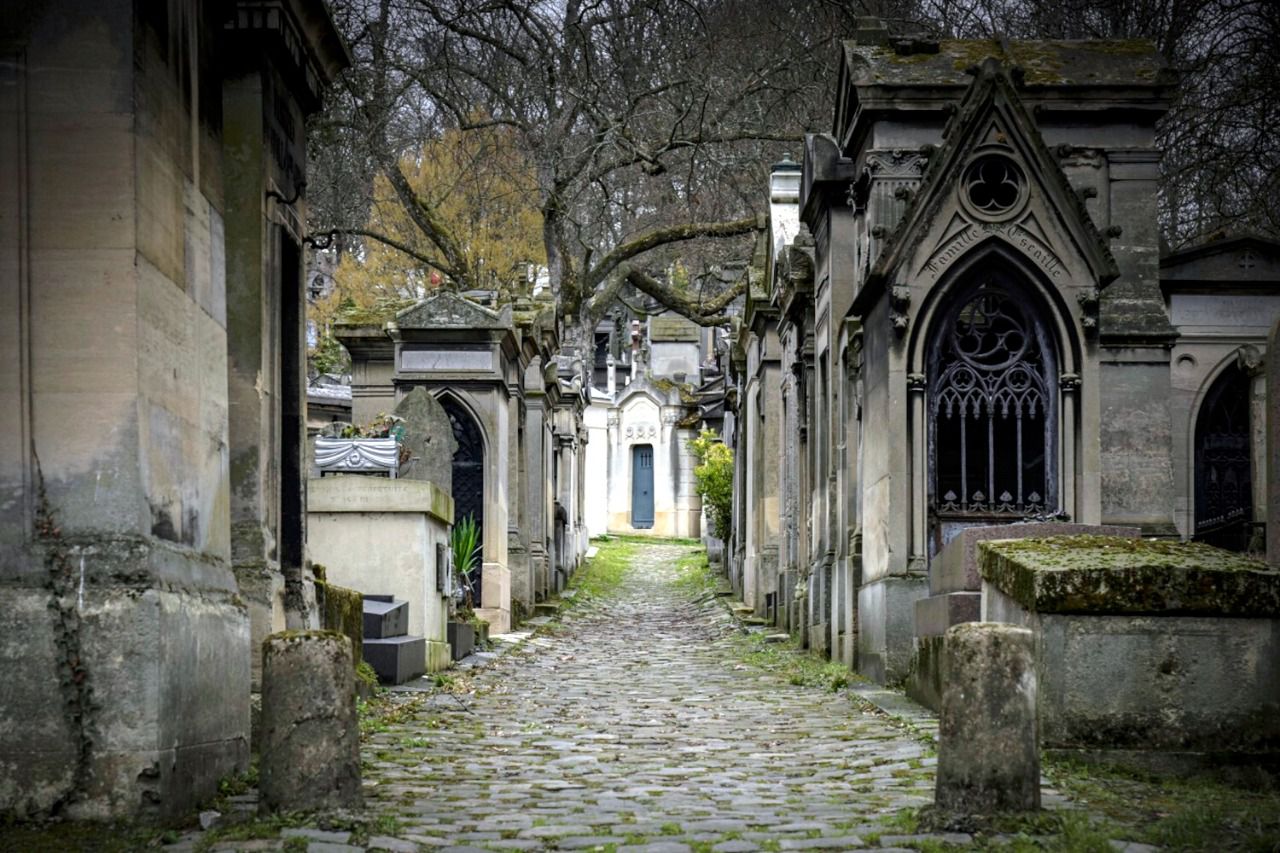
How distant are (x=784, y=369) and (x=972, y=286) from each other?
858cm

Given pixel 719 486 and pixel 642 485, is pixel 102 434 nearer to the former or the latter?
pixel 719 486

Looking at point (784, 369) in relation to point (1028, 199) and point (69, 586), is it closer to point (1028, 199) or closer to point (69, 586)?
point (1028, 199)

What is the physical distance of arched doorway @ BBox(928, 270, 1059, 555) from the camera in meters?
14.2

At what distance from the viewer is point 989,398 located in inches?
563

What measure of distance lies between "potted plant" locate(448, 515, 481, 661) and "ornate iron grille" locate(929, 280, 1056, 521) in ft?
18.8

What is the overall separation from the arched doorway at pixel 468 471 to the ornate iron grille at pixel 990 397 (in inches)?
379

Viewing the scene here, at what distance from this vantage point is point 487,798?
26.1 ft

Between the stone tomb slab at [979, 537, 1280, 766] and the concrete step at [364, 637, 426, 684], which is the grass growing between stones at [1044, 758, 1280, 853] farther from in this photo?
the concrete step at [364, 637, 426, 684]

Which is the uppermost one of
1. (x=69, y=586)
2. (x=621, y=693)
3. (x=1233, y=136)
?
(x=1233, y=136)

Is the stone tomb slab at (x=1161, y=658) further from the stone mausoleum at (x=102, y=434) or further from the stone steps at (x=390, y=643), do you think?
the stone steps at (x=390, y=643)

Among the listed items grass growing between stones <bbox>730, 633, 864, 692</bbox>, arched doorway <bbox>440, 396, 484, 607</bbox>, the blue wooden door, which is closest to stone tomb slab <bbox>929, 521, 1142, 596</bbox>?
grass growing between stones <bbox>730, 633, 864, 692</bbox>

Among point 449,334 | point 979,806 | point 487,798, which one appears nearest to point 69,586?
point 487,798

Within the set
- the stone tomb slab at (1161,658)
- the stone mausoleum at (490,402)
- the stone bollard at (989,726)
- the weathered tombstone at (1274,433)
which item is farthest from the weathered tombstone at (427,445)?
the stone bollard at (989,726)

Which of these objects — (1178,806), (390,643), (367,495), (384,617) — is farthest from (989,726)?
(367,495)
